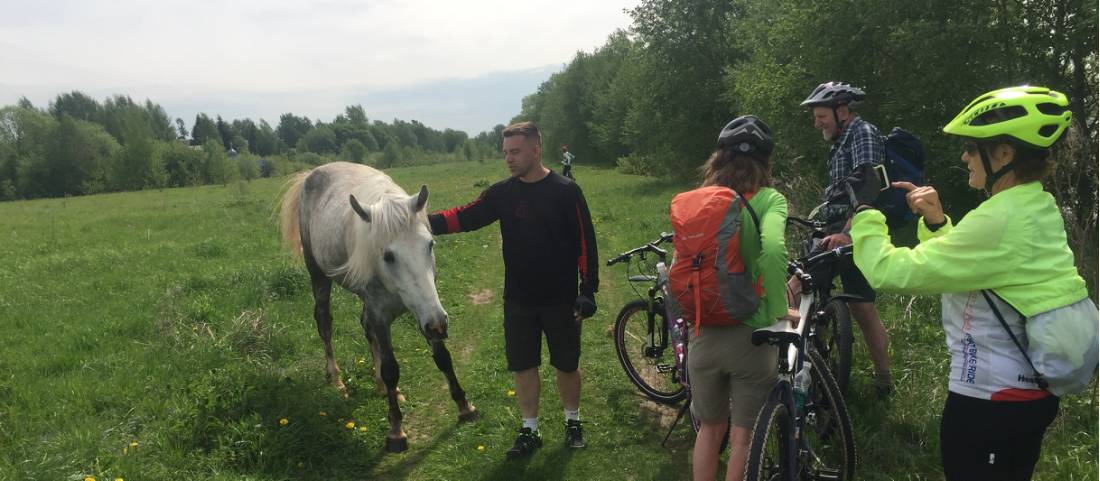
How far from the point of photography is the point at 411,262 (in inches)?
161

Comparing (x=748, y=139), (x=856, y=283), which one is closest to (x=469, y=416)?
(x=856, y=283)

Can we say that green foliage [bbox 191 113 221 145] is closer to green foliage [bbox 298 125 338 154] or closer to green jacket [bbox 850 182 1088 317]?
green foliage [bbox 298 125 338 154]

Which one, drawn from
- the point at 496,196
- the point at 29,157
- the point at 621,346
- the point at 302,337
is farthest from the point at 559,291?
the point at 29,157

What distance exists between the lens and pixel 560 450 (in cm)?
438

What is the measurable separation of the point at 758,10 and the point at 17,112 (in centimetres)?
7917

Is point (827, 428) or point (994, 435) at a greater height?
point (994, 435)

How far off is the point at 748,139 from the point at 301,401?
3.92 m

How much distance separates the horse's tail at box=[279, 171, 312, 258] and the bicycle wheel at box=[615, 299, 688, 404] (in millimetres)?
3648

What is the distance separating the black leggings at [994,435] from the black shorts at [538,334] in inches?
91.6

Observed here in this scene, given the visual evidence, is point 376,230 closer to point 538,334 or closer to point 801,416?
point 538,334

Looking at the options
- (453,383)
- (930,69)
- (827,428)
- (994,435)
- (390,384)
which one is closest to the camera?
(994,435)

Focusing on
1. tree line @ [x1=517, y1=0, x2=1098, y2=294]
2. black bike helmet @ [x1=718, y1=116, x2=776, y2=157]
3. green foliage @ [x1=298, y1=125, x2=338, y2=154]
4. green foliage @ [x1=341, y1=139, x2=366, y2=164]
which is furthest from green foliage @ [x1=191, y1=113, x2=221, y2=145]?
black bike helmet @ [x1=718, y1=116, x2=776, y2=157]

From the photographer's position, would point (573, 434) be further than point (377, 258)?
Yes

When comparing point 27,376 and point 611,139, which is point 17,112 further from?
point 27,376
